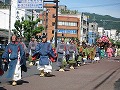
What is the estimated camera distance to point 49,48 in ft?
51.1

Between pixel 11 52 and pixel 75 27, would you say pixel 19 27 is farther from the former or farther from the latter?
pixel 75 27

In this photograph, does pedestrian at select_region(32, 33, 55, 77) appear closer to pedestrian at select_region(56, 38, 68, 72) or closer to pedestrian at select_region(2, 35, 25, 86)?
pedestrian at select_region(2, 35, 25, 86)

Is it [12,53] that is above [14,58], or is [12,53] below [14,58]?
above

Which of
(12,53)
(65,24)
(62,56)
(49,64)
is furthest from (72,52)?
(65,24)

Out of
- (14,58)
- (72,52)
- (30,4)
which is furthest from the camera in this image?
(30,4)

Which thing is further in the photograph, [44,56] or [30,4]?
[30,4]

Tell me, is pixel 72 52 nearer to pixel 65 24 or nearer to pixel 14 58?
pixel 14 58

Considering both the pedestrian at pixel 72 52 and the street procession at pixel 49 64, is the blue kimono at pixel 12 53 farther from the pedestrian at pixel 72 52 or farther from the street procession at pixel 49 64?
the pedestrian at pixel 72 52

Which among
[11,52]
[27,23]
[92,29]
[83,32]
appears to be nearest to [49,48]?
[11,52]

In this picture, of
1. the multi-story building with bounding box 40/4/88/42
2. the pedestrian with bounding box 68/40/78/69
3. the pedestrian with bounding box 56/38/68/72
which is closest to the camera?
the pedestrian with bounding box 56/38/68/72

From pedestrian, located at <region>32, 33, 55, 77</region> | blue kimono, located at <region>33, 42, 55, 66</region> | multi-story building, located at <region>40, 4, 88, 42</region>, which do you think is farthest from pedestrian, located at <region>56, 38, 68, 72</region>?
multi-story building, located at <region>40, 4, 88, 42</region>

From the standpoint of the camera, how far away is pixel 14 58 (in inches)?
487

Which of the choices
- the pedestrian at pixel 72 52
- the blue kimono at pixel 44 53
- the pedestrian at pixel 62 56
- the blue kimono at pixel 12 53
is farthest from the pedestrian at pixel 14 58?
the pedestrian at pixel 72 52

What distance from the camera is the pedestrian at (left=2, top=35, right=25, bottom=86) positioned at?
12203mm
